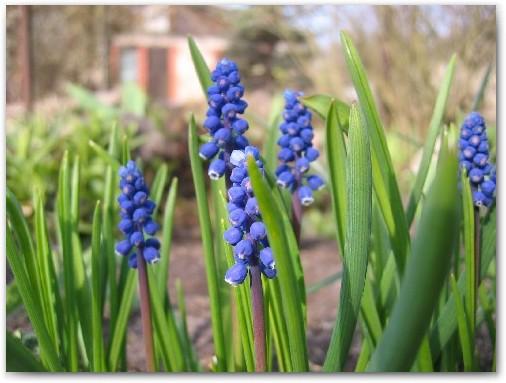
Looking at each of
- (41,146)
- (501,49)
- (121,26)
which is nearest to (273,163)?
(501,49)

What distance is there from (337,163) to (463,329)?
0.46 m

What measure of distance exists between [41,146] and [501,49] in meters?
3.10

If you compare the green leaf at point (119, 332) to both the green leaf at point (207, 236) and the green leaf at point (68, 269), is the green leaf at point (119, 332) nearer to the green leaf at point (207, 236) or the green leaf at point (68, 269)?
the green leaf at point (68, 269)

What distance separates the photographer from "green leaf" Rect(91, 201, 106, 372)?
1515 mm

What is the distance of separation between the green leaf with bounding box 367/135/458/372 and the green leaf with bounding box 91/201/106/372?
2.57 ft

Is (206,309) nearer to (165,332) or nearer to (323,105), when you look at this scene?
(165,332)

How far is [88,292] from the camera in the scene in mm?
Result: 1716

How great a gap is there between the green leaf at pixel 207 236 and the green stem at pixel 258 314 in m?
0.35

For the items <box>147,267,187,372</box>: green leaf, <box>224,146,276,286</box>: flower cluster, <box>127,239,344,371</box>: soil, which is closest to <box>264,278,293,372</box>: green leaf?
<box>224,146,276,286</box>: flower cluster

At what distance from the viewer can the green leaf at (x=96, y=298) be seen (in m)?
1.51

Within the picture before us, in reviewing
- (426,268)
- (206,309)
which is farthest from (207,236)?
(206,309)

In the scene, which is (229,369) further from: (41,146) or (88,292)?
(41,146)

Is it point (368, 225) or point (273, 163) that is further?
point (273, 163)

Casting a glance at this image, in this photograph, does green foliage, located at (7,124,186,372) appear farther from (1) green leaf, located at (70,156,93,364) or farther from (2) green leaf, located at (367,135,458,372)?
(2) green leaf, located at (367,135,458,372)
